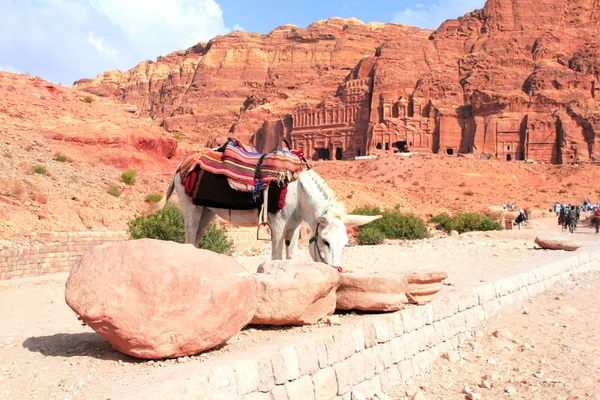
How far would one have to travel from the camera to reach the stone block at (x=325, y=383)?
4.84 meters

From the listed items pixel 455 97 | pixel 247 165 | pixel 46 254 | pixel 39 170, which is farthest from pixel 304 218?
pixel 455 97

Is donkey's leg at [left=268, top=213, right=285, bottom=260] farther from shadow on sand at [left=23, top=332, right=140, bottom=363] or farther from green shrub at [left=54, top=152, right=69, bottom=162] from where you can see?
green shrub at [left=54, top=152, right=69, bottom=162]

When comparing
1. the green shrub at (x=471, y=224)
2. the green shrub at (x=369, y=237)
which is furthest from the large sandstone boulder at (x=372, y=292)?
the green shrub at (x=471, y=224)

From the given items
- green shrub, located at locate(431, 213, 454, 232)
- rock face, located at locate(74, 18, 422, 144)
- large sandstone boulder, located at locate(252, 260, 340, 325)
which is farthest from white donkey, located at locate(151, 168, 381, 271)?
rock face, located at locate(74, 18, 422, 144)

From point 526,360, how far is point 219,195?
429 centimetres

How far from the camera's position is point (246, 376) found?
13.8 ft

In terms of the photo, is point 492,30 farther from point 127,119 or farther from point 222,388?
point 222,388

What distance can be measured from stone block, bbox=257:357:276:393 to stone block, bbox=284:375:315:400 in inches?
7.5

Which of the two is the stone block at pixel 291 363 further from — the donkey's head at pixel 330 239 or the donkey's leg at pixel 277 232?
the donkey's leg at pixel 277 232

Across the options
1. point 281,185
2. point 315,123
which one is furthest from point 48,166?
point 315,123

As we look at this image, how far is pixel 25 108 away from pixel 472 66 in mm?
60551

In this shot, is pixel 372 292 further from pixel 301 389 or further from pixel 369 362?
pixel 301 389

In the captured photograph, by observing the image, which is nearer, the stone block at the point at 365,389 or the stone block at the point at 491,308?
the stone block at the point at 365,389

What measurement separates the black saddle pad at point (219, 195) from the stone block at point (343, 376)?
2723 mm
